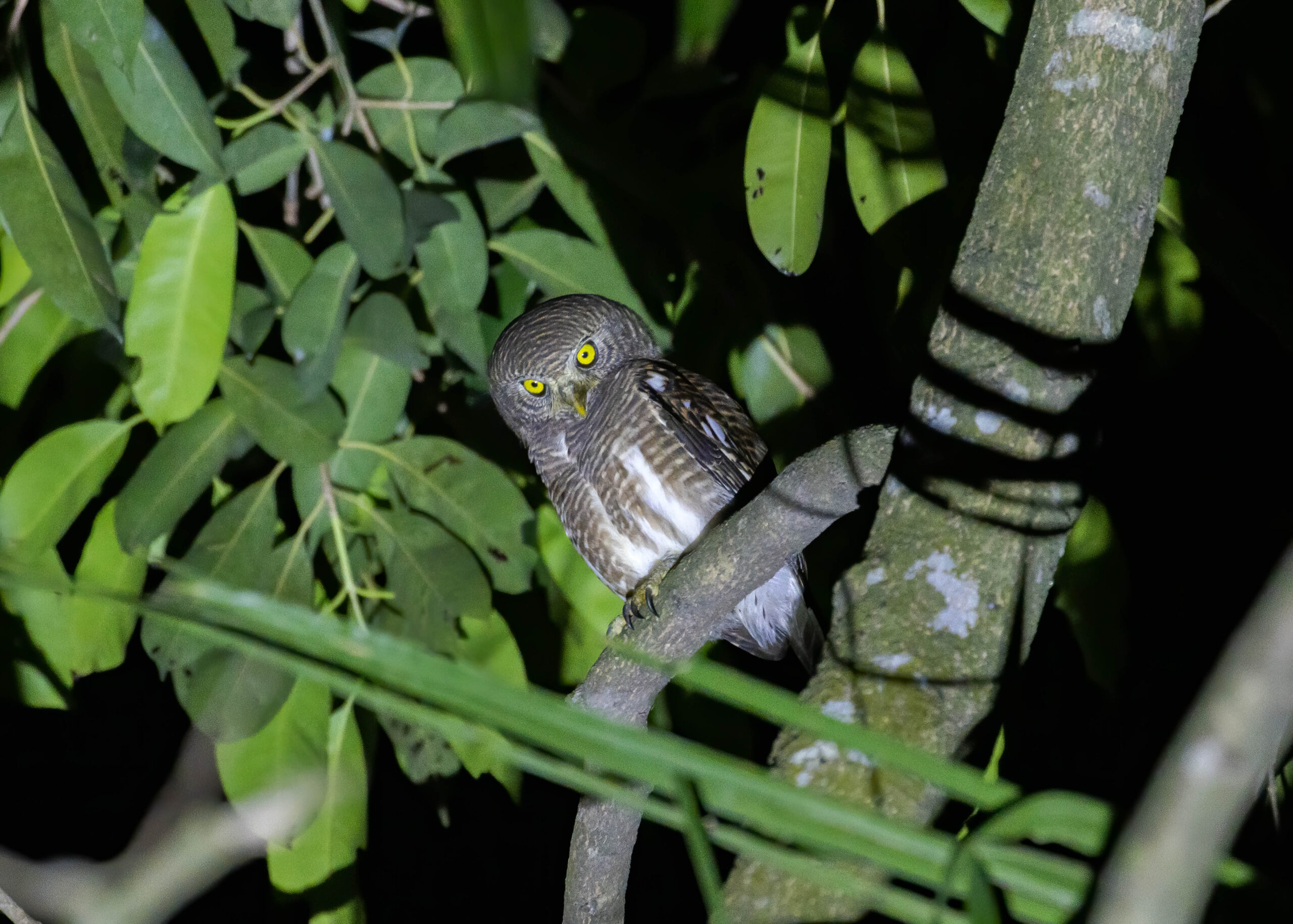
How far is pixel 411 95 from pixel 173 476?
40.5 inches

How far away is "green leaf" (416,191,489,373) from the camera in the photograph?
2.41 m

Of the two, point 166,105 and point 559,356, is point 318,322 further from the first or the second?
point 559,356

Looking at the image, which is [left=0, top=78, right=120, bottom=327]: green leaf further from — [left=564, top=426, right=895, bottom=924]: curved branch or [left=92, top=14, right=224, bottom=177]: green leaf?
[left=564, top=426, right=895, bottom=924]: curved branch

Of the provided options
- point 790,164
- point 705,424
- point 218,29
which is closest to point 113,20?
point 218,29

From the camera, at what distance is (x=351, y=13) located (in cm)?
285

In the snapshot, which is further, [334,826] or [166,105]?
[334,826]

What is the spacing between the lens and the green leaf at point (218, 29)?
79.4 inches

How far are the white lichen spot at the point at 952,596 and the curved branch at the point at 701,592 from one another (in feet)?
0.64

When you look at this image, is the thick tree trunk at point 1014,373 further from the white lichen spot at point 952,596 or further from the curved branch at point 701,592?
the curved branch at point 701,592

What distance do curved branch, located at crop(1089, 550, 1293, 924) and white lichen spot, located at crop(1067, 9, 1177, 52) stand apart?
1156 millimetres

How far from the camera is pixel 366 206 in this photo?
2.20 meters

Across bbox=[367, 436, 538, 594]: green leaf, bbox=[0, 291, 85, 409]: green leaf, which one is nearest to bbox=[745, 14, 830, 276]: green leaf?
bbox=[367, 436, 538, 594]: green leaf

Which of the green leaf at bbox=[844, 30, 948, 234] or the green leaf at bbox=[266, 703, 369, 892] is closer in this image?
the green leaf at bbox=[844, 30, 948, 234]

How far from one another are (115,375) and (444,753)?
134 centimetres
